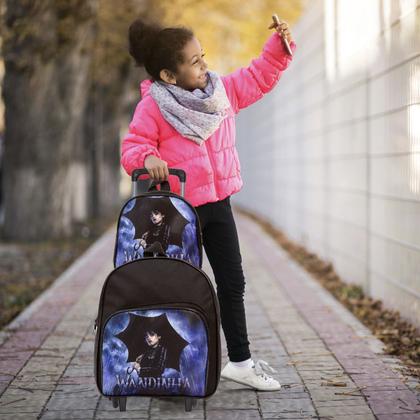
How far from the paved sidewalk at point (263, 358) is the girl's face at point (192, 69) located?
1.59 metres

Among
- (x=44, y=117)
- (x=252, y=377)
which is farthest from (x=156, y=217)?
(x=44, y=117)

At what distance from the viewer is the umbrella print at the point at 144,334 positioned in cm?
432

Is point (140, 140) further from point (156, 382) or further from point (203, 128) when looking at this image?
point (156, 382)

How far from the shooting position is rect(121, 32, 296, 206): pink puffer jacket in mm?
4648

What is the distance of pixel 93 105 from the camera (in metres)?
20.2

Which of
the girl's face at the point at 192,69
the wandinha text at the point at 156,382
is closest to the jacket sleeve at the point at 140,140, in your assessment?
the girl's face at the point at 192,69

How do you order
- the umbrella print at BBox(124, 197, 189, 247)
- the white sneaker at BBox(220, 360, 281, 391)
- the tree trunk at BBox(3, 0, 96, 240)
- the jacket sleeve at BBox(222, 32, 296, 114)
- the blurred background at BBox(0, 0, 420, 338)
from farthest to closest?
the tree trunk at BBox(3, 0, 96, 240) → the blurred background at BBox(0, 0, 420, 338) → the white sneaker at BBox(220, 360, 281, 391) → the jacket sleeve at BBox(222, 32, 296, 114) → the umbrella print at BBox(124, 197, 189, 247)

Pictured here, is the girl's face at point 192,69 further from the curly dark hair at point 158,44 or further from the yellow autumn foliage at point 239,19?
the yellow autumn foliage at point 239,19

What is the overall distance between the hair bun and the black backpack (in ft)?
3.56

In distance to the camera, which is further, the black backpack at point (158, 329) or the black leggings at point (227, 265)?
the black leggings at point (227, 265)

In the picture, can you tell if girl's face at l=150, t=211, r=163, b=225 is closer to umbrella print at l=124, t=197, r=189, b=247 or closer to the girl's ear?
umbrella print at l=124, t=197, r=189, b=247

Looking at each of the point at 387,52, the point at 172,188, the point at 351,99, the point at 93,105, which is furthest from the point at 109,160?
the point at 172,188

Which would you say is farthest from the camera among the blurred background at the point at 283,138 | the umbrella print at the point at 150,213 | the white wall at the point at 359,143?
the blurred background at the point at 283,138

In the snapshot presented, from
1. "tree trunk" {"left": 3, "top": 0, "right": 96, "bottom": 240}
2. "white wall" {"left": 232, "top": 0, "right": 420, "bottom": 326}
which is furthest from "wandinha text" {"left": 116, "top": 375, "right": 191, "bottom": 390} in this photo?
"tree trunk" {"left": 3, "top": 0, "right": 96, "bottom": 240}
